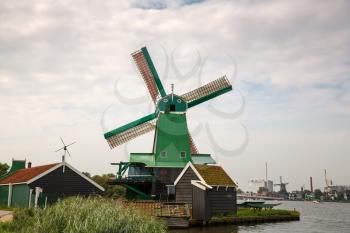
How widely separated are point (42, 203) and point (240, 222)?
1624 cm

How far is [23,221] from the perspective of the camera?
16.7 metres

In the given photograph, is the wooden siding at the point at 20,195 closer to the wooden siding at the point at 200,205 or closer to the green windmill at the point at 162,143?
the green windmill at the point at 162,143

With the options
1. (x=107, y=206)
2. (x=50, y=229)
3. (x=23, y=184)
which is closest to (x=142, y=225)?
(x=107, y=206)

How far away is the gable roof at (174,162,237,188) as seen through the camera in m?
31.7

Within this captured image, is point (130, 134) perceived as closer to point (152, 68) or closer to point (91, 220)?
point (152, 68)

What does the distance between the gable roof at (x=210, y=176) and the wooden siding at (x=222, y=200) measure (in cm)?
52

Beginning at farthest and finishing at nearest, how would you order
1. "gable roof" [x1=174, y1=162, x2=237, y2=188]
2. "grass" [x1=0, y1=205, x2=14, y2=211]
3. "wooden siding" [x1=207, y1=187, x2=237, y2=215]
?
"grass" [x1=0, y1=205, x2=14, y2=211], "wooden siding" [x1=207, y1=187, x2=237, y2=215], "gable roof" [x1=174, y1=162, x2=237, y2=188]

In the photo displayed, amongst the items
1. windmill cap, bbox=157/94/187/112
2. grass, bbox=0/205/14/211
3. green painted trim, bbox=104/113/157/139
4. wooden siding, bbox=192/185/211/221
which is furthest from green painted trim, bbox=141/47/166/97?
grass, bbox=0/205/14/211

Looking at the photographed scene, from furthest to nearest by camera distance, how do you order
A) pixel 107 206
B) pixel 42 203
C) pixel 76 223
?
pixel 42 203 < pixel 107 206 < pixel 76 223

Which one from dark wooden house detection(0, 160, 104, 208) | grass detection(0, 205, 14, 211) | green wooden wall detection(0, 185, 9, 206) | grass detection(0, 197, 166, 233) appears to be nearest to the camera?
grass detection(0, 197, 166, 233)

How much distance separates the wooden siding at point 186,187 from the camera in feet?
106

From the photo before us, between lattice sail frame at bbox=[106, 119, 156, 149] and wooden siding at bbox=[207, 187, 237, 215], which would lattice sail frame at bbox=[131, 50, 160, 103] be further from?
wooden siding at bbox=[207, 187, 237, 215]

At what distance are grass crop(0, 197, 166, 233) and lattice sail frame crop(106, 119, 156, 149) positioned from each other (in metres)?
25.8

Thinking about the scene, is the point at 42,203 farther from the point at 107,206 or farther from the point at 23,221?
the point at 107,206
